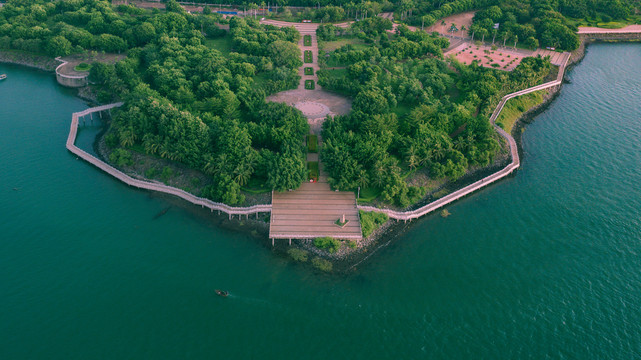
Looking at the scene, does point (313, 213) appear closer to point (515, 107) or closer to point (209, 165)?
point (209, 165)

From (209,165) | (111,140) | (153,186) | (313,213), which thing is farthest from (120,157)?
(313,213)

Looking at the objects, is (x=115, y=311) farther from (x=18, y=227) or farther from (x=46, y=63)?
(x=46, y=63)

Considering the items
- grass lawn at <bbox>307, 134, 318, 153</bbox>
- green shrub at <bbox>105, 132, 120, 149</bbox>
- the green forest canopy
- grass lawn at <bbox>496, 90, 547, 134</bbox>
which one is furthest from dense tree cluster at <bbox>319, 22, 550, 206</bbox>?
green shrub at <bbox>105, 132, 120, 149</bbox>

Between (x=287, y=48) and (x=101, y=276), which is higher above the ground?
(x=287, y=48)

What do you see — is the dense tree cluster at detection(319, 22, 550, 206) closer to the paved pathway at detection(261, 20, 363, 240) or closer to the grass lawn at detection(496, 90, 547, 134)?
the paved pathway at detection(261, 20, 363, 240)

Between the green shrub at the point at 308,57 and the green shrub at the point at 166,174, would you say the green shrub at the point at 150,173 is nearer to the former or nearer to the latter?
the green shrub at the point at 166,174

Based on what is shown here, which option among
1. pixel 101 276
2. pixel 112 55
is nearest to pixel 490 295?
pixel 101 276
